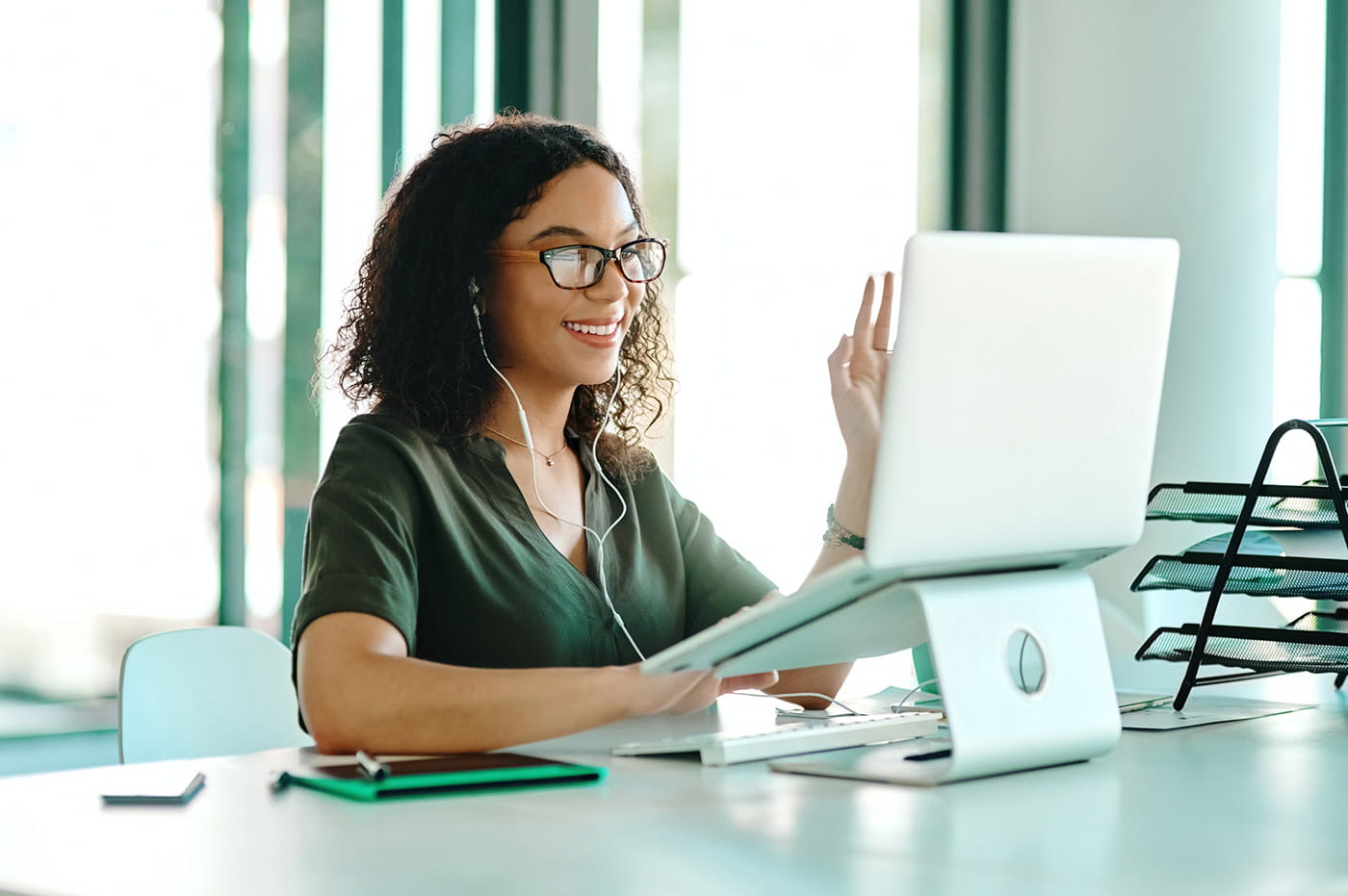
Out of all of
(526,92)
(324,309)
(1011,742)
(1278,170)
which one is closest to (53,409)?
(324,309)

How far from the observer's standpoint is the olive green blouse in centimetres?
153

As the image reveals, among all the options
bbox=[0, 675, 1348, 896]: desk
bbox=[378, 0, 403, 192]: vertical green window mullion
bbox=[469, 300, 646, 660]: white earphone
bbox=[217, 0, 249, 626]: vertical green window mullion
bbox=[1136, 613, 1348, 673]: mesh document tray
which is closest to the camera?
bbox=[0, 675, 1348, 896]: desk

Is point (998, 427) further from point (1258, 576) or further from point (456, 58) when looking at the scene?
point (456, 58)

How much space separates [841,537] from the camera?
1.71m

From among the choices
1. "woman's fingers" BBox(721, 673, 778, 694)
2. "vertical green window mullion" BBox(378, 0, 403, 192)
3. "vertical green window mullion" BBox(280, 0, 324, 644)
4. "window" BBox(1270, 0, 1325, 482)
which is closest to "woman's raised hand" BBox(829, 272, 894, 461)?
"woman's fingers" BBox(721, 673, 778, 694)

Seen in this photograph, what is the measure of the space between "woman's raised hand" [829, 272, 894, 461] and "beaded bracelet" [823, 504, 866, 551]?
0.08m

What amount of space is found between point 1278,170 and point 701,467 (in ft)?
5.72

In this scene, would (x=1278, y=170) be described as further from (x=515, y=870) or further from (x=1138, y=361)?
(x=515, y=870)

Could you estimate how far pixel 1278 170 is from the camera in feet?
13.3

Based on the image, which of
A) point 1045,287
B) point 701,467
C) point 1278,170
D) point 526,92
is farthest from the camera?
point 1278,170

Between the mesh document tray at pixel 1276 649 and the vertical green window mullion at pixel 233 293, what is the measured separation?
1.76 meters

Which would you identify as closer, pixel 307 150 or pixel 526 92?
pixel 307 150

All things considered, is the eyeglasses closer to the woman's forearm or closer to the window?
the woman's forearm

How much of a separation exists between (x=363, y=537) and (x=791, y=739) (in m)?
0.51
